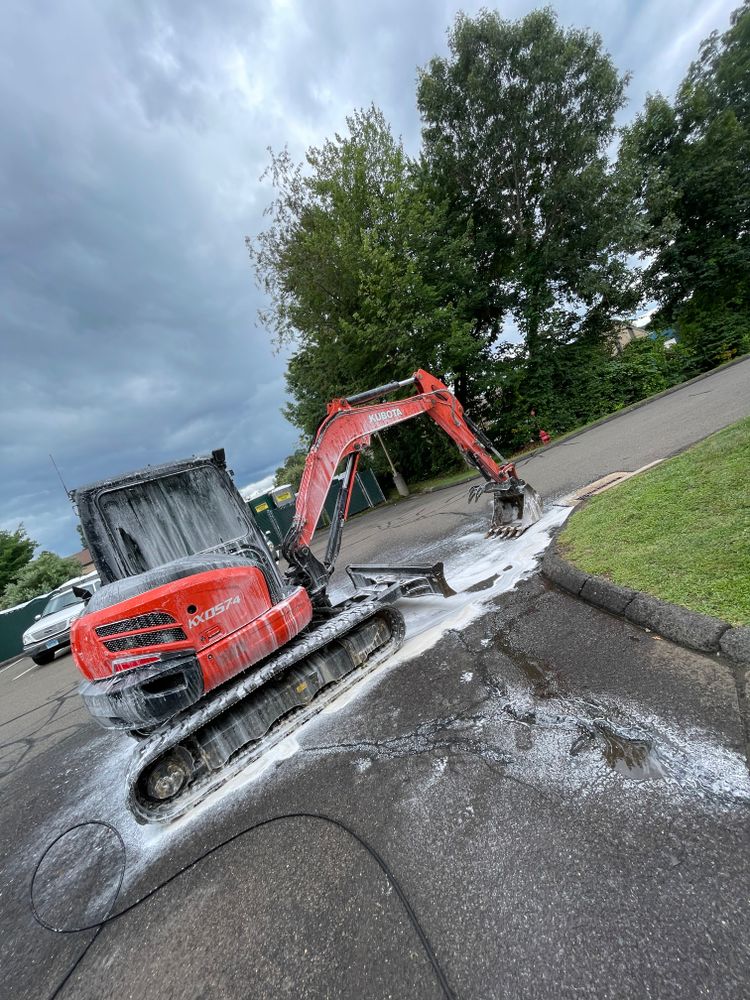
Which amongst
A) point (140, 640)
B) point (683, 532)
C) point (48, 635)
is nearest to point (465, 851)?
point (140, 640)

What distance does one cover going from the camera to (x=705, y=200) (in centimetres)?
2127

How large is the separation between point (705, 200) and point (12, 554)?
4732 cm

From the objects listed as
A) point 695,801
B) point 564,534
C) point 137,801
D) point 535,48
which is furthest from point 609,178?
point 137,801

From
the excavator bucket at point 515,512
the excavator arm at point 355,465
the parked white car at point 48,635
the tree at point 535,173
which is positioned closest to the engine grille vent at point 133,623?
the excavator arm at point 355,465

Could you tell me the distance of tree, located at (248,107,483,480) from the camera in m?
15.9

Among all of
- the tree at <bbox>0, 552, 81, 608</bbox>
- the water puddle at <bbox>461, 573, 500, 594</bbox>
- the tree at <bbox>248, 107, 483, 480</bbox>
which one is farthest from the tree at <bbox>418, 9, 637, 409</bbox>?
the tree at <bbox>0, 552, 81, 608</bbox>

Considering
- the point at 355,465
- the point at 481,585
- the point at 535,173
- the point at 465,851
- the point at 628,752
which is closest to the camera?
the point at 465,851

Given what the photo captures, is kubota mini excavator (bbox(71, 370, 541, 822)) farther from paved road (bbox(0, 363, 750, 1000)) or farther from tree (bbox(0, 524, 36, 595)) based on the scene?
tree (bbox(0, 524, 36, 595))

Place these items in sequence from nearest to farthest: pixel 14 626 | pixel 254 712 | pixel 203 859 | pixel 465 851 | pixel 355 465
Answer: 1. pixel 465 851
2. pixel 203 859
3. pixel 254 712
4. pixel 355 465
5. pixel 14 626

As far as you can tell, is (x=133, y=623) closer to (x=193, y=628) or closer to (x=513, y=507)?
(x=193, y=628)

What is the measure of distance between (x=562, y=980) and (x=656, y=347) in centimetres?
2373

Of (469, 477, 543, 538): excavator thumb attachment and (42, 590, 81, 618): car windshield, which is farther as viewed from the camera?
(42, 590, 81, 618): car windshield

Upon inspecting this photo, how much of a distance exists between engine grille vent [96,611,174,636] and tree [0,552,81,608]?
28.4m

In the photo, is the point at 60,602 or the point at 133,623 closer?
the point at 133,623
